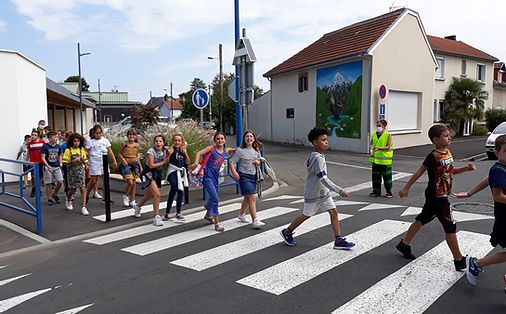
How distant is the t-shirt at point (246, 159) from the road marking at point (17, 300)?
3.38 m

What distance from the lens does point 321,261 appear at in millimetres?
5164

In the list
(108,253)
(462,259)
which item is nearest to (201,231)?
(108,253)

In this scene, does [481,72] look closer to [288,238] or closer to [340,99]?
[340,99]

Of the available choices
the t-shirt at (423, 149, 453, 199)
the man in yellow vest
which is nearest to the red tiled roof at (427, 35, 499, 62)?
the man in yellow vest

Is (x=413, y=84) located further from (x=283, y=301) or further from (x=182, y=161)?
(x=283, y=301)

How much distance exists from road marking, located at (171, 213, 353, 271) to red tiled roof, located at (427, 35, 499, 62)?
25696 mm

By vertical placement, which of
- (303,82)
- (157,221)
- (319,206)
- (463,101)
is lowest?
(157,221)

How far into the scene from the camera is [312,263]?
201 inches

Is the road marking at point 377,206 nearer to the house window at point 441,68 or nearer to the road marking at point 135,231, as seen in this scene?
the road marking at point 135,231

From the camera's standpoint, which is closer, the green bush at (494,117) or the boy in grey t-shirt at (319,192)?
the boy in grey t-shirt at (319,192)

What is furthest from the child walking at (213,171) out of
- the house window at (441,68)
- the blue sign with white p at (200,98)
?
the house window at (441,68)

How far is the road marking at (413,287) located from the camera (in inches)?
151

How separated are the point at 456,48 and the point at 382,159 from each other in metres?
26.7

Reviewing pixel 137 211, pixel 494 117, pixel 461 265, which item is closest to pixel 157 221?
pixel 137 211
